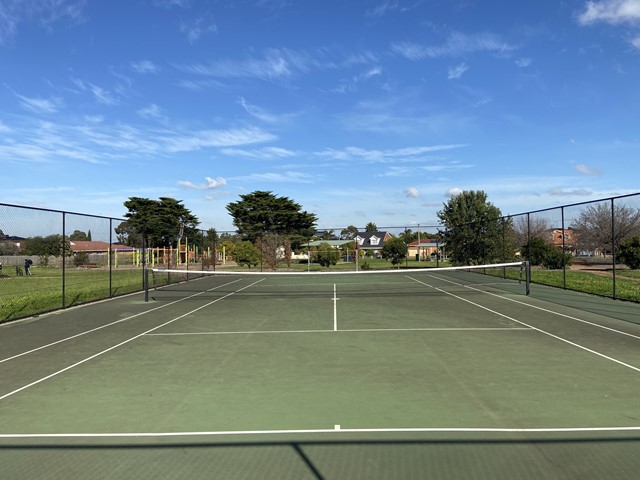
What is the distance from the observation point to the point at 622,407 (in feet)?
15.9

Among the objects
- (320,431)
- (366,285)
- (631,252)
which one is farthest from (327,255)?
(320,431)

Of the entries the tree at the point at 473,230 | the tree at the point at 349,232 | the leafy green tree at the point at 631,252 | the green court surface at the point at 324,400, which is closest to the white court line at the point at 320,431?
the green court surface at the point at 324,400

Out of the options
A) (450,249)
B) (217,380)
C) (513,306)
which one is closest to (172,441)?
(217,380)

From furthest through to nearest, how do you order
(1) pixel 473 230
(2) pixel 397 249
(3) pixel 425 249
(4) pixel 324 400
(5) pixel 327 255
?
1. (3) pixel 425 249
2. (2) pixel 397 249
3. (5) pixel 327 255
4. (1) pixel 473 230
5. (4) pixel 324 400

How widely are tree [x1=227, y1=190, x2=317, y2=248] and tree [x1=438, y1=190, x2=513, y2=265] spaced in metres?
28.3

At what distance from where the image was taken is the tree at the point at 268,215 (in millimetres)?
61062

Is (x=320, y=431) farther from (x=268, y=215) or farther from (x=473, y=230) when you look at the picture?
(x=268, y=215)

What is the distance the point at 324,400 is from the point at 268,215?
2226 inches

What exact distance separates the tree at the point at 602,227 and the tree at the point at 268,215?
34.0m

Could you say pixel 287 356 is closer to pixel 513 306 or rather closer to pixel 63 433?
pixel 63 433

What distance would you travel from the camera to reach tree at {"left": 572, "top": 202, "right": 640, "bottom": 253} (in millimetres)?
30875

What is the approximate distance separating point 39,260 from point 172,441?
27337 millimetres

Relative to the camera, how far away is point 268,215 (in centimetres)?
6103

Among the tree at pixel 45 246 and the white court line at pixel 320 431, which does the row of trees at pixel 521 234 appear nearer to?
the white court line at pixel 320 431
